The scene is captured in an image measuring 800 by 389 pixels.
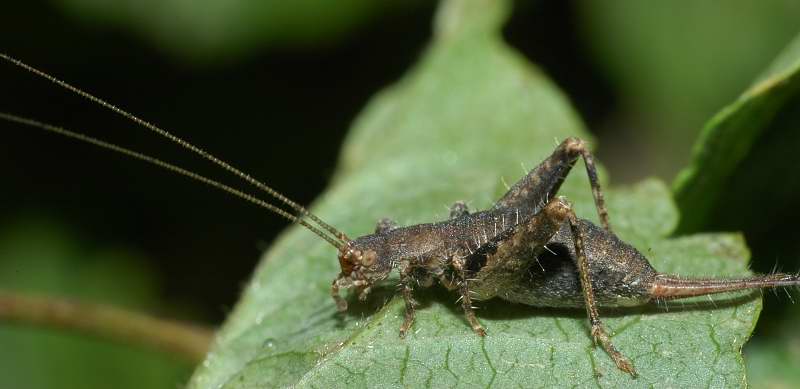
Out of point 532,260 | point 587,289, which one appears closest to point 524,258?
point 532,260

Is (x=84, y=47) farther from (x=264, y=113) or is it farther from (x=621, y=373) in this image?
(x=621, y=373)

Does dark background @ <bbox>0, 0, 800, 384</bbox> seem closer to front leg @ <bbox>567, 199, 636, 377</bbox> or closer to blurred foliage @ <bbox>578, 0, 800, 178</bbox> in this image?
blurred foliage @ <bbox>578, 0, 800, 178</bbox>

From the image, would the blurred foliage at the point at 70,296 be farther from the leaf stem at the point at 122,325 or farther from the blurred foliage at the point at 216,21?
the blurred foliage at the point at 216,21

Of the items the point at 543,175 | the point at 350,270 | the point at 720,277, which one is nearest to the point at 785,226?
the point at 720,277

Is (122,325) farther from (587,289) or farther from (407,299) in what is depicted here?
(587,289)

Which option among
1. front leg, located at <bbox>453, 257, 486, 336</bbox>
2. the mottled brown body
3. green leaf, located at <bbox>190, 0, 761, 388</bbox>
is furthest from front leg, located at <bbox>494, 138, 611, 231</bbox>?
front leg, located at <bbox>453, 257, 486, 336</bbox>

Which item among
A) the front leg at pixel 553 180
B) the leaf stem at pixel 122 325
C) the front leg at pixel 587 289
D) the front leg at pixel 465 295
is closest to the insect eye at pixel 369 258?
the front leg at pixel 465 295

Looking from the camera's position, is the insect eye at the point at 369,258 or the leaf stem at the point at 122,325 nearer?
the insect eye at the point at 369,258

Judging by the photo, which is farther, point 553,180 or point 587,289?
point 553,180
